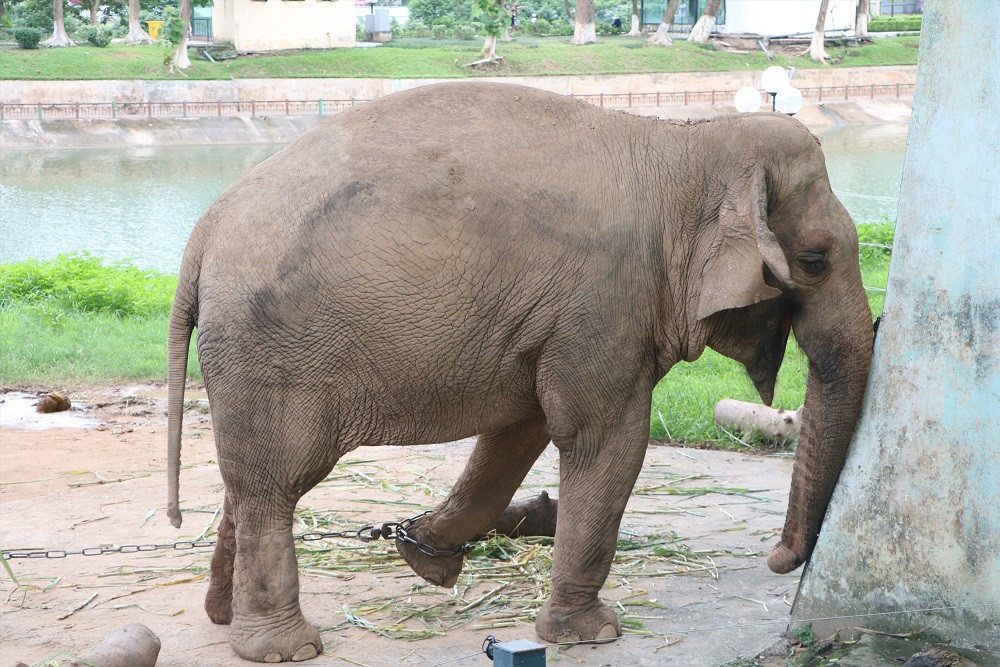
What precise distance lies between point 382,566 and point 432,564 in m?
0.46

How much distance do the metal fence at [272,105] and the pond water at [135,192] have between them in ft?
6.97

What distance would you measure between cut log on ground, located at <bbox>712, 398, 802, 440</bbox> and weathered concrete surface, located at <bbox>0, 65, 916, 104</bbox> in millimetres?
21101

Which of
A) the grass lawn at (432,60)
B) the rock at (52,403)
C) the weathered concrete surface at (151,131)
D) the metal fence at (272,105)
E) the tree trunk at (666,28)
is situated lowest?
the weathered concrete surface at (151,131)

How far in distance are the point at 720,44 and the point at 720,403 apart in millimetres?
40678

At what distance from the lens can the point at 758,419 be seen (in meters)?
7.78

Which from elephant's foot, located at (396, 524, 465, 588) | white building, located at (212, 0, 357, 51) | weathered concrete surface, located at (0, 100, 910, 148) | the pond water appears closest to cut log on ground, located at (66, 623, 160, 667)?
elephant's foot, located at (396, 524, 465, 588)

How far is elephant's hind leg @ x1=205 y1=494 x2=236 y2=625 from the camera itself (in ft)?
15.8

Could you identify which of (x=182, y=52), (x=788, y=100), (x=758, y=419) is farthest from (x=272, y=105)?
(x=758, y=419)

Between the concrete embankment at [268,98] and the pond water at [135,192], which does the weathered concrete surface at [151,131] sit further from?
the pond water at [135,192]

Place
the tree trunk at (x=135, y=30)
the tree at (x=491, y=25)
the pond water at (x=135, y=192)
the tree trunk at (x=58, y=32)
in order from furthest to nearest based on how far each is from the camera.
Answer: the tree trunk at (x=135, y=30)
the tree at (x=491, y=25)
the tree trunk at (x=58, y=32)
the pond water at (x=135, y=192)

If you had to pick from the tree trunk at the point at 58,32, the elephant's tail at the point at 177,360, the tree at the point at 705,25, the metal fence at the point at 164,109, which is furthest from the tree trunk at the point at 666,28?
the elephant's tail at the point at 177,360

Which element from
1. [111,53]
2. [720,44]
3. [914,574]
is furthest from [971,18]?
[720,44]

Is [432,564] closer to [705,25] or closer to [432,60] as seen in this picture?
[432,60]

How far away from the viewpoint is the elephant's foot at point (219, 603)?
4816 millimetres
